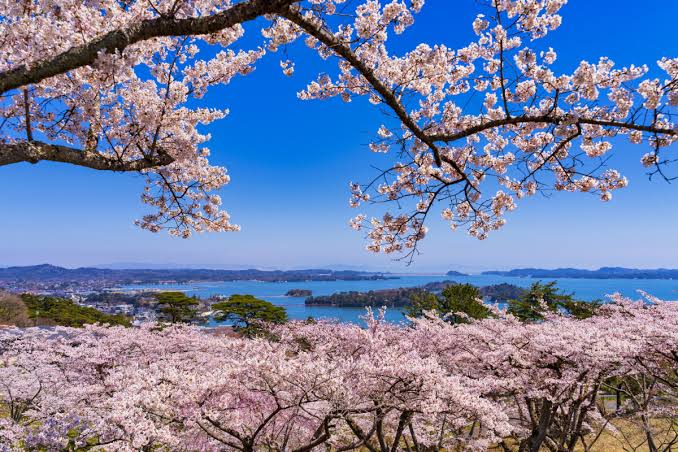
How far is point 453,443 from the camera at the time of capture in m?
8.41

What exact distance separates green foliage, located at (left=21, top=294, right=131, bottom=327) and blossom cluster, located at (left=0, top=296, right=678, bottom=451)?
84.1ft

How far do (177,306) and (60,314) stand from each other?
1049cm

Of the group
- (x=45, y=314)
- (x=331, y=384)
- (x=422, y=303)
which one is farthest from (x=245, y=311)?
(x=331, y=384)

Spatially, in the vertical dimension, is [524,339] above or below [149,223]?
below

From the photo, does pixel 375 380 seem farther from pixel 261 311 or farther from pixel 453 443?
pixel 261 311

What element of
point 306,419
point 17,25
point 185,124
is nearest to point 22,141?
point 17,25

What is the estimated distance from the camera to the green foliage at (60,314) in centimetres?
3409

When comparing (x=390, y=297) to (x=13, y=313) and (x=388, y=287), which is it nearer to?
(x=13, y=313)

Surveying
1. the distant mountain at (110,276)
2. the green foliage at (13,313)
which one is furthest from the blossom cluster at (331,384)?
the distant mountain at (110,276)

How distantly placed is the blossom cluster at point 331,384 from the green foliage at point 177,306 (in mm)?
23137

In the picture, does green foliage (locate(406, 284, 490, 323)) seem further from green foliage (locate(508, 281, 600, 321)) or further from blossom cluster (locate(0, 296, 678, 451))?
blossom cluster (locate(0, 296, 678, 451))

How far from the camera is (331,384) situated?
4.38 m

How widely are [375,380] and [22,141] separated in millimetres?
4439

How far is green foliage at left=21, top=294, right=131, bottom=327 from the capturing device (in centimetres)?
3409
